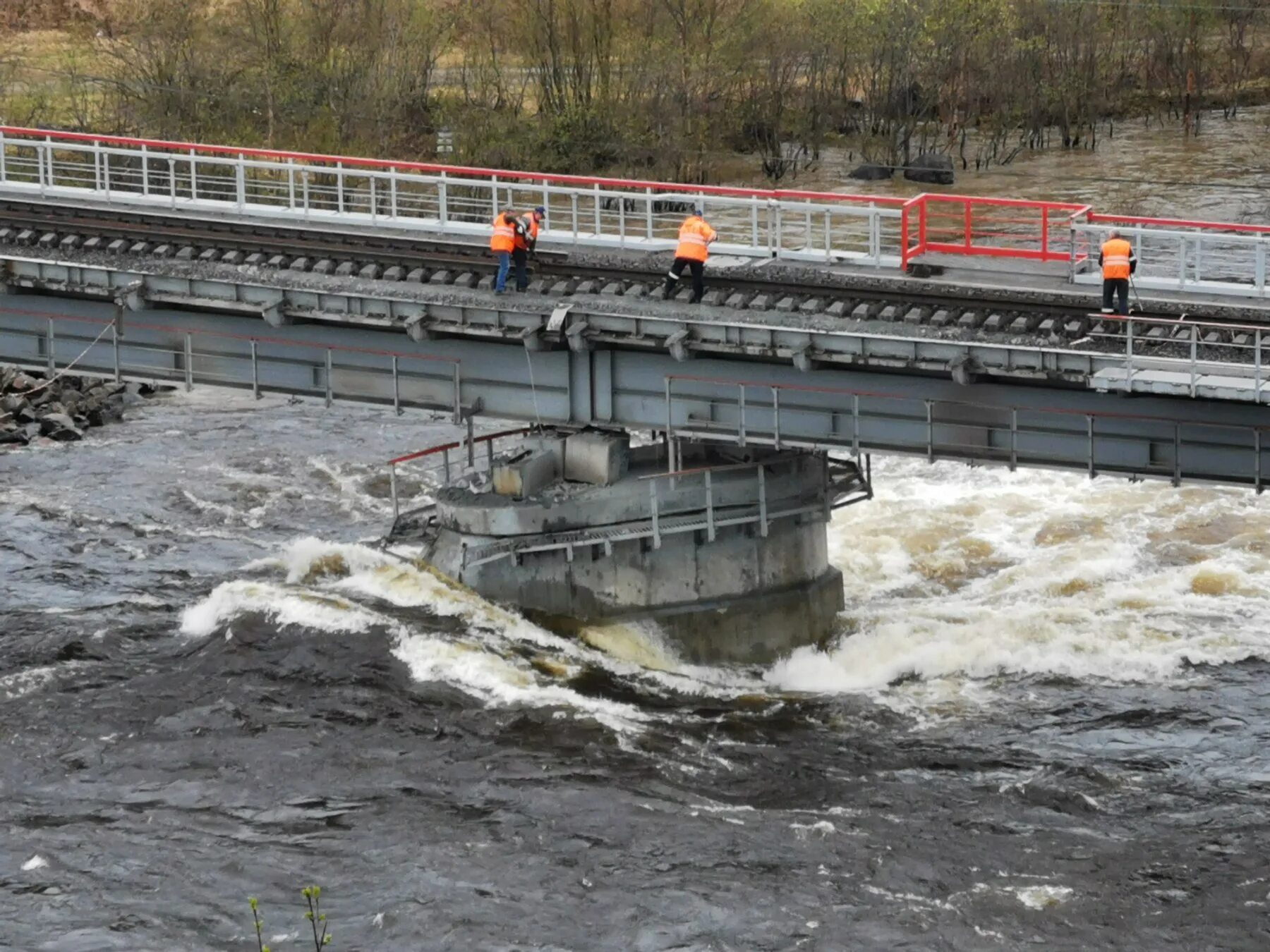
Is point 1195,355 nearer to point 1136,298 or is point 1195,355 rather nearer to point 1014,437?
point 1014,437

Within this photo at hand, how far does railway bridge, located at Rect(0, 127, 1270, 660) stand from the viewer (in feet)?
81.8

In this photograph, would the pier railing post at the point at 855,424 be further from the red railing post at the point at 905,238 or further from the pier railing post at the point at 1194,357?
the pier railing post at the point at 1194,357

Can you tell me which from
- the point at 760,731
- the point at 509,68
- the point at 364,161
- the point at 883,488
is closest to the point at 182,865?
the point at 760,731

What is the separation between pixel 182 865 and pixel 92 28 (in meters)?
53.9

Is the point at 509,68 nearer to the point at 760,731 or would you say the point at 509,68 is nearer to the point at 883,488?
the point at 883,488

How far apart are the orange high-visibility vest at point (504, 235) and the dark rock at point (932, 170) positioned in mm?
34542

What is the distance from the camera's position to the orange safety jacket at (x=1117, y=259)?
24453mm

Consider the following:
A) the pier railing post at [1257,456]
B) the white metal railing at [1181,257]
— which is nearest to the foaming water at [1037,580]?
the white metal railing at [1181,257]

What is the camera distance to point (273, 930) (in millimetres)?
20312

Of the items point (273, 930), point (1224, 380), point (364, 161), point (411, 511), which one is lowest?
point (273, 930)

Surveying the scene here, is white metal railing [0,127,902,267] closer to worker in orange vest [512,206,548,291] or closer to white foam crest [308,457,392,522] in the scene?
worker in orange vest [512,206,548,291]

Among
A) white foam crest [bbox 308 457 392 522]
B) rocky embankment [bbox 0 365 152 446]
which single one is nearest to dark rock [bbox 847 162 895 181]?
rocky embankment [bbox 0 365 152 446]

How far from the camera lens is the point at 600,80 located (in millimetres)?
62719

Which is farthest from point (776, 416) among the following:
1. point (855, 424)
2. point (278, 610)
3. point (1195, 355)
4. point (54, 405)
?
point (54, 405)
